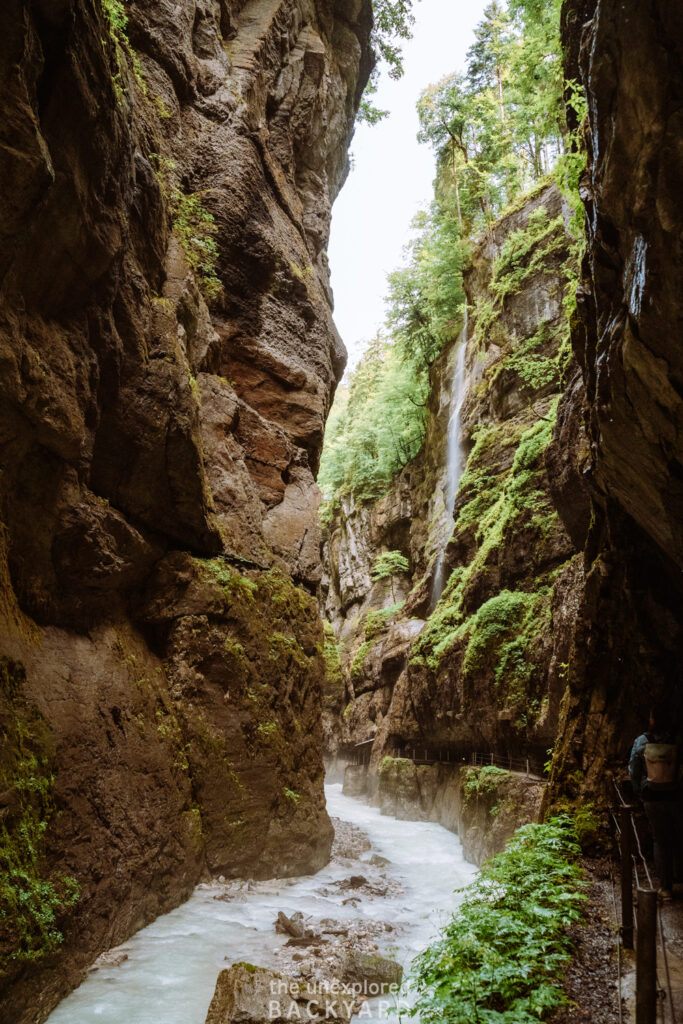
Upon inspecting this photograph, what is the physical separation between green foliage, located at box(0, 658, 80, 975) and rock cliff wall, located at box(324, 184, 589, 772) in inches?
325

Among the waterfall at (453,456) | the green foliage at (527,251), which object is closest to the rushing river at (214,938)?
the waterfall at (453,456)

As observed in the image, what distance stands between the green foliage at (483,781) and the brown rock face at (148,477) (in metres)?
3.39

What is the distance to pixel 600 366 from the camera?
18.4 ft

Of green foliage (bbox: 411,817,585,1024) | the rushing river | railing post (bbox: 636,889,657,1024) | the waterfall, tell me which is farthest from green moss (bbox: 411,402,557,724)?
railing post (bbox: 636,889,657,1024)

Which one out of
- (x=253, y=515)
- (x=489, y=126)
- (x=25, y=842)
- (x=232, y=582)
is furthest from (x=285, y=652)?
(x=489, y=126)

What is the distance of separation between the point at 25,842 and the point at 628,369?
21.3 feet

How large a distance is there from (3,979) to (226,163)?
13.0m

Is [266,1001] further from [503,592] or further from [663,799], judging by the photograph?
[503,592]

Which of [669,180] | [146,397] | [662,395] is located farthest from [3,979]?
[669,180]

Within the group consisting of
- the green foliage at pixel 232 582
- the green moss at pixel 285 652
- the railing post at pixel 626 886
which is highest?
the green foliage at pixel 232 582

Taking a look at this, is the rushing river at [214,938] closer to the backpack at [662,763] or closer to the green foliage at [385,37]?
the backpack at [662,763]

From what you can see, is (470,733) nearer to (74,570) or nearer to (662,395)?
(74,570)

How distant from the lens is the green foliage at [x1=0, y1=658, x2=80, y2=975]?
15.0 feet

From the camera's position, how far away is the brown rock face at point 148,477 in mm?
5168
